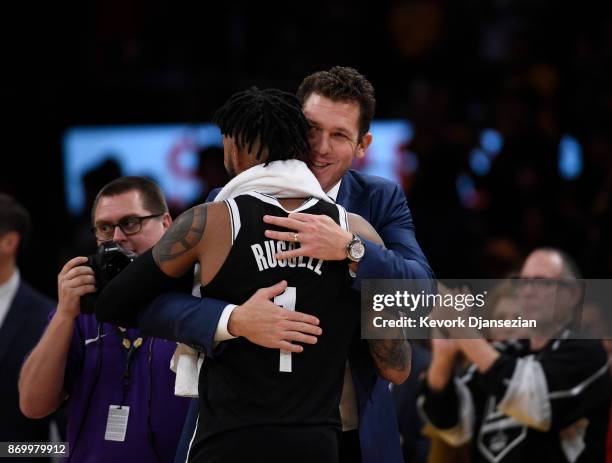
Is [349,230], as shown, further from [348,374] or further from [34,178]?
[34,178]

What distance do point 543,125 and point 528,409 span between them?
4.31 meters

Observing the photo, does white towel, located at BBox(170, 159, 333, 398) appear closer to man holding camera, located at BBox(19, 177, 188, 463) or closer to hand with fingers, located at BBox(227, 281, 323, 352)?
hand with fingers, located at BBox(227, 281, 323, 352)

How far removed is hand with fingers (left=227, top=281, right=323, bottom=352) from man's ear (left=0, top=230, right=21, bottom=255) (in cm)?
291

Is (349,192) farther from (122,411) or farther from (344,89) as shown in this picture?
(122,411)

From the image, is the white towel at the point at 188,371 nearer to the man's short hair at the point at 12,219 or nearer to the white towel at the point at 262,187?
the white towel at the point at 262,187

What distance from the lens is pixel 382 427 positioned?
140 inches

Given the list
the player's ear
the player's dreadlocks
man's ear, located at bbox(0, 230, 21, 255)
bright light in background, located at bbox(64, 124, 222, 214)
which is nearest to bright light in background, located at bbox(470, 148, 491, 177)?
bright light in background, located at bbox(64, 124, 222, 214)

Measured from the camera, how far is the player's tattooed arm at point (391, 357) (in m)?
3.34

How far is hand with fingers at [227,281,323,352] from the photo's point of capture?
3012 millimetres

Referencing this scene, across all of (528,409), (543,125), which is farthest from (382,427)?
(543,125)

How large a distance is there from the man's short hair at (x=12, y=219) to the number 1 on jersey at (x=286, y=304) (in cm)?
293

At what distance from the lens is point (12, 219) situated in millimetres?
5691

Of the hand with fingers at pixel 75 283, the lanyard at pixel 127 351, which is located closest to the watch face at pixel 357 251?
the hand with fingers at pixel 75 283

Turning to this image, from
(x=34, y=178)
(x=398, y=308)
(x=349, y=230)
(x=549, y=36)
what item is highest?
(x=549, y=36)
